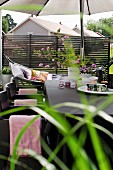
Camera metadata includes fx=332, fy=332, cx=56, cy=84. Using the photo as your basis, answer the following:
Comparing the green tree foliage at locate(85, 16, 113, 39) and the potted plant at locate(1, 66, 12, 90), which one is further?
the potted plant at locate(1, 66, 12, 90)

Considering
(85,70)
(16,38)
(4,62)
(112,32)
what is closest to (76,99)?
(85,70)

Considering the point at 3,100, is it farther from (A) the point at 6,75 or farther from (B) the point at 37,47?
(B) the point at 37,47

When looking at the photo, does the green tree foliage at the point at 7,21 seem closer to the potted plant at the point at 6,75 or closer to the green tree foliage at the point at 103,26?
the green tree foliage at the point at 103,26

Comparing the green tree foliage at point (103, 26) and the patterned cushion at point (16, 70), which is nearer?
the green tree foliage at point (103, 26)

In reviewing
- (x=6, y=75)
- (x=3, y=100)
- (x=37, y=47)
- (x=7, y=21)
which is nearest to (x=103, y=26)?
(x=3, y=100)

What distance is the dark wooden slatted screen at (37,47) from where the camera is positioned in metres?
9.58

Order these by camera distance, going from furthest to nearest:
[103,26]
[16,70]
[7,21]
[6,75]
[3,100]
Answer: [6,75] → [16,70] → [7,21] → [3,100] → [103,26]

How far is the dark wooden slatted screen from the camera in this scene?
9.58 meters

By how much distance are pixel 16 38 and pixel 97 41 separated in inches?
94.3

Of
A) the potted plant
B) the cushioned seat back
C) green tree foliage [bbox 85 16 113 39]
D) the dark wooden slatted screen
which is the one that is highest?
the dark wooden slatted screen

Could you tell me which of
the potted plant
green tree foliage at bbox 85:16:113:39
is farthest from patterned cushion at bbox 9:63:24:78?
green tree foliage at bbox 85:16:113:39

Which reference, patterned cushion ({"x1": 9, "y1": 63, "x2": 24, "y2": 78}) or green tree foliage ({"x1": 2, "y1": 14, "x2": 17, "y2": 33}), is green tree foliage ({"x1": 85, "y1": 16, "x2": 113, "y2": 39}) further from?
patterned cushion ({"x1": 9, "y1": 63, "x2": 24, "y2": 78})

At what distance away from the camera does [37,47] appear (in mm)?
9828

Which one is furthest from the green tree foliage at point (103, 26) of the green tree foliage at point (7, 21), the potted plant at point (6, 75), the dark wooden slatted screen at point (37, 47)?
the dark wooden slatted screen at point (37, 47)
